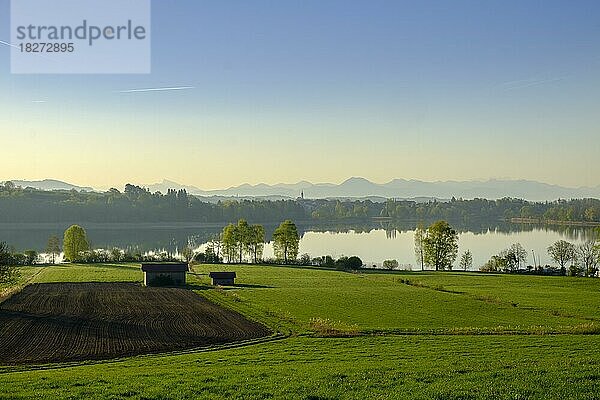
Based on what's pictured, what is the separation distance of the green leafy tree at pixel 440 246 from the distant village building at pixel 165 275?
153ft

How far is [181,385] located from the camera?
48.9 ft

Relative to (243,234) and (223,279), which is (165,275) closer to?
(223,279)

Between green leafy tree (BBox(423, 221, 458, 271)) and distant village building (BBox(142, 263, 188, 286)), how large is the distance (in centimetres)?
4658

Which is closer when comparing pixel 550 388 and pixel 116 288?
pixel 550 388

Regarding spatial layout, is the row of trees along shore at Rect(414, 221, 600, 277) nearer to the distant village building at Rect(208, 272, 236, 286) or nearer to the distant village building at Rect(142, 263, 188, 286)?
the distant village building at Rect(208, 272, 236, 286)

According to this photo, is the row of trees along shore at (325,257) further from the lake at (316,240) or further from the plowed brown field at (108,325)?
the plowed brown field at (108,325)

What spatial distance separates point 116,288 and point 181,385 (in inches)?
1850

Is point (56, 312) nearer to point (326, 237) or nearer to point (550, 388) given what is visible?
point (550, 388)

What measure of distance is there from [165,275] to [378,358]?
44.3 m

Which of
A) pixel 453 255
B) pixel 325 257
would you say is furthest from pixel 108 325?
pixel 453 255

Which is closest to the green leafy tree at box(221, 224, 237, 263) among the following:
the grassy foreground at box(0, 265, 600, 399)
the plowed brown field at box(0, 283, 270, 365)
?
the grassy foreground at box(0, 265, 600, 399)

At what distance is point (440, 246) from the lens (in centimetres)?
9769

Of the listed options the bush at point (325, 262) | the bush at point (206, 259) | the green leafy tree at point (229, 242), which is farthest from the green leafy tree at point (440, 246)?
the bush at point (206, 259)

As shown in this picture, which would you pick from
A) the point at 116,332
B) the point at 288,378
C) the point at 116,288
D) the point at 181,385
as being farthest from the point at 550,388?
the point at 116,288
